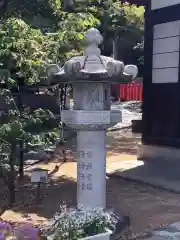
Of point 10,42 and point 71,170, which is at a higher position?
point 10,42

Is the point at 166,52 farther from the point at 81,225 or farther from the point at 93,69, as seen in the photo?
the point at 81,225

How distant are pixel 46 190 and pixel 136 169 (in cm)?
256

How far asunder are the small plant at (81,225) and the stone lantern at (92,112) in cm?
42

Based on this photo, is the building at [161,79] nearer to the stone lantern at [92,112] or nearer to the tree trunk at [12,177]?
the tree trunk at [12,177]

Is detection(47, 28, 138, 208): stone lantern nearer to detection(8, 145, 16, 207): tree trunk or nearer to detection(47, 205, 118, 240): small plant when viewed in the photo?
detection(47, 205, 118, 240): small plant

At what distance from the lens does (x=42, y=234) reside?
18.4 feet

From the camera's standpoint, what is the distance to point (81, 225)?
529cm

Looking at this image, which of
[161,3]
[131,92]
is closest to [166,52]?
[161,3]

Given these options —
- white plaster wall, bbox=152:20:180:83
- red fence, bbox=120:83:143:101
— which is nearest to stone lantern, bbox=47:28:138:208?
white plaster wall, bbox=152:20:180:83

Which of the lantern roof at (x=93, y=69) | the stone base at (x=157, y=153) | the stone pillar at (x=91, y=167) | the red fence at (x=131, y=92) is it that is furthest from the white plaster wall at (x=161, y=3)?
the red fence at (x=131, y=92)

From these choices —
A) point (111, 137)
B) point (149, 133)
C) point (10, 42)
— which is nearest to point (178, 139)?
point (149, 133)

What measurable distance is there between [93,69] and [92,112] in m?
0.59

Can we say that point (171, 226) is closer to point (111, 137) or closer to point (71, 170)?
point (71, 170)

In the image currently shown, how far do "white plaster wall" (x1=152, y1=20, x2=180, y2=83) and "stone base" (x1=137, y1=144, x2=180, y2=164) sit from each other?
5.59 feet
